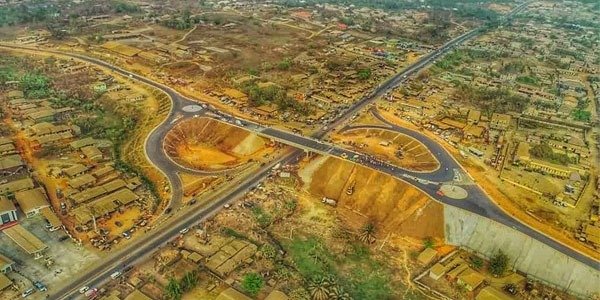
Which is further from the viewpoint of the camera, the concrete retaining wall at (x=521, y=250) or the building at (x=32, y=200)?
the building at (x=32, y=200)

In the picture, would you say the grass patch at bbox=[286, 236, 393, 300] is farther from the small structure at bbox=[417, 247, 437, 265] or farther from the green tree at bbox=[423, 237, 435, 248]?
the green tree at bbox=[423, 237, 435, 248]

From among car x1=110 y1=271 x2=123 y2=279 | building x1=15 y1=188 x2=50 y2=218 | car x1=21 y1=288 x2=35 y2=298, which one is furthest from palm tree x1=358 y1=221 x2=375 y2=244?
building x1=15 y1=188 x2=50 y2=218

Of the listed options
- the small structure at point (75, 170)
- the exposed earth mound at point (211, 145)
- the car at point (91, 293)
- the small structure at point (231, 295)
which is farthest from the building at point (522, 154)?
the small structure at point (75, 170)

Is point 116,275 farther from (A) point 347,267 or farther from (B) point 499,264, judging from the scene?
(B) point 499,264

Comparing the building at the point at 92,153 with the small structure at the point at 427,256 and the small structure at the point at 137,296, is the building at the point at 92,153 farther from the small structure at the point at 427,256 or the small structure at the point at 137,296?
the small structure at the point at 427,256

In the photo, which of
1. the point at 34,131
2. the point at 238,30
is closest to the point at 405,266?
the point at 34,131

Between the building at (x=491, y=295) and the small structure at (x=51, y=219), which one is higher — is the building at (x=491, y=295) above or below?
above
